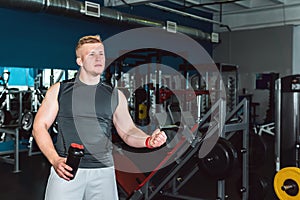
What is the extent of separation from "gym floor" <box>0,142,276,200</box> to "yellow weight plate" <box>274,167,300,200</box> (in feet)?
1.25

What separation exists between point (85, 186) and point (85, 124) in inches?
9.1

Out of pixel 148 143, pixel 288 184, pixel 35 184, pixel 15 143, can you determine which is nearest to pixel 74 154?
pixel 148 143

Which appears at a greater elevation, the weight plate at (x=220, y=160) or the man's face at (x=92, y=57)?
the man's face at (x=92, y=57)

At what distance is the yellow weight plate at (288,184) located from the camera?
8.33 feet

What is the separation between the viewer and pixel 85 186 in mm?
1340

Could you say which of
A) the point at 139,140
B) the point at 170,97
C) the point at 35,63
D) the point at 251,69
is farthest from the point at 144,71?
the point at 139,140

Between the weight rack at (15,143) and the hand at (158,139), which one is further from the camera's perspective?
the weight rack at (15,143)

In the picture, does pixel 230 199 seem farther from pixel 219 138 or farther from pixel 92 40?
pixel 92 40

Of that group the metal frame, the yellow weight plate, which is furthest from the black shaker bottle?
the yellow weight plate

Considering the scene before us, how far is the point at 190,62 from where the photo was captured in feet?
25.1

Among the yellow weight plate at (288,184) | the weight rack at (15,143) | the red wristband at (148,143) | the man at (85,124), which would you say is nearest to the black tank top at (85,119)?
the man at (85,124)

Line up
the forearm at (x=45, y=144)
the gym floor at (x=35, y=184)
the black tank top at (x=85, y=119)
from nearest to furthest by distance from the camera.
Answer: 1. the forearm at (x=45, y=144)
2. the black tank top at (x=85, y=119)
3. the gym floor at (x=35, y=184)

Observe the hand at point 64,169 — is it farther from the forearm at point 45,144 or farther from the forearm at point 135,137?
the forearm at point 135,137

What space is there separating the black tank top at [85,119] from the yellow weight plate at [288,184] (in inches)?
66.4
